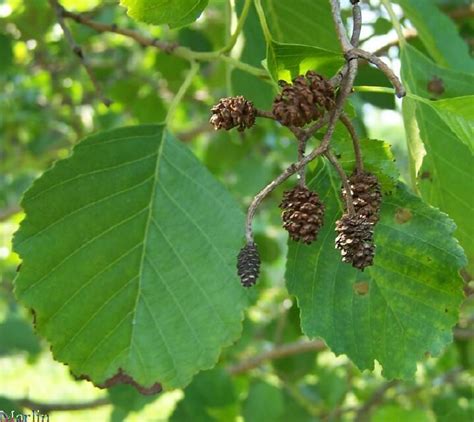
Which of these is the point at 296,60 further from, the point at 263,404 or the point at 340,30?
the point at 263,404

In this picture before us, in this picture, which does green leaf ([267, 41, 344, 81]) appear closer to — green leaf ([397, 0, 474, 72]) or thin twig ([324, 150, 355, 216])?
thin twig ([324, 150, 355, 216])

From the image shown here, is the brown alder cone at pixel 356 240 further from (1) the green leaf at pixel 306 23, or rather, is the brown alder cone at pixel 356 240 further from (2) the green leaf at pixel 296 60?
(1) the green leaf at pixel 306 23

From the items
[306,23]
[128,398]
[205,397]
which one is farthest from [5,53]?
[306,23]

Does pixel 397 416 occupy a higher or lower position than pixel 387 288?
higher

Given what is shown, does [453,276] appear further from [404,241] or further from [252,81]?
[252,81]

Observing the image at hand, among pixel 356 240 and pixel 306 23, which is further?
pixel 306 23

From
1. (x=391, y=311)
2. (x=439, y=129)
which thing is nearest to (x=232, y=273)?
(x=391, y=311)
